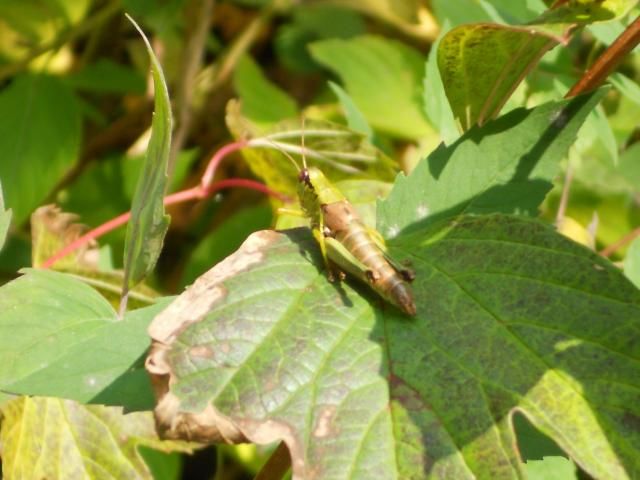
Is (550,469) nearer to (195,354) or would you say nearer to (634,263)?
(634,263)

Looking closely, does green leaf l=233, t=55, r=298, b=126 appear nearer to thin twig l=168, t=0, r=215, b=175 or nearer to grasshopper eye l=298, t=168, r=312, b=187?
thin twig l=168, t=0, r=215, b=175

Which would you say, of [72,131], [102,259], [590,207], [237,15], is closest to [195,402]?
[102,259]

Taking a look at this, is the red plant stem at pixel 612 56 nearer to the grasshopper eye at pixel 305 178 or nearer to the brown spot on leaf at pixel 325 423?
the grasshopper eye at pixel 305 178

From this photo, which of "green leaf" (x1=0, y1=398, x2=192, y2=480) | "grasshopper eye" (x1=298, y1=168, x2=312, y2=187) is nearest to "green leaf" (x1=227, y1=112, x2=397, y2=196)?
"grasshopper eye" (x1=298, y1=168, x2=312, y2=187)

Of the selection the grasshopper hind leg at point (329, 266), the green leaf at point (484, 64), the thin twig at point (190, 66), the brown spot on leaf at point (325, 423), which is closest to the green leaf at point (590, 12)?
the green leaf at point (484, 64)

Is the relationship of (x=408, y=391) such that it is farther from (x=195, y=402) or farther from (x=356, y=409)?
(x=195, y=402)

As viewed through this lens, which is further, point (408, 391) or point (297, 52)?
point (297, 52)
